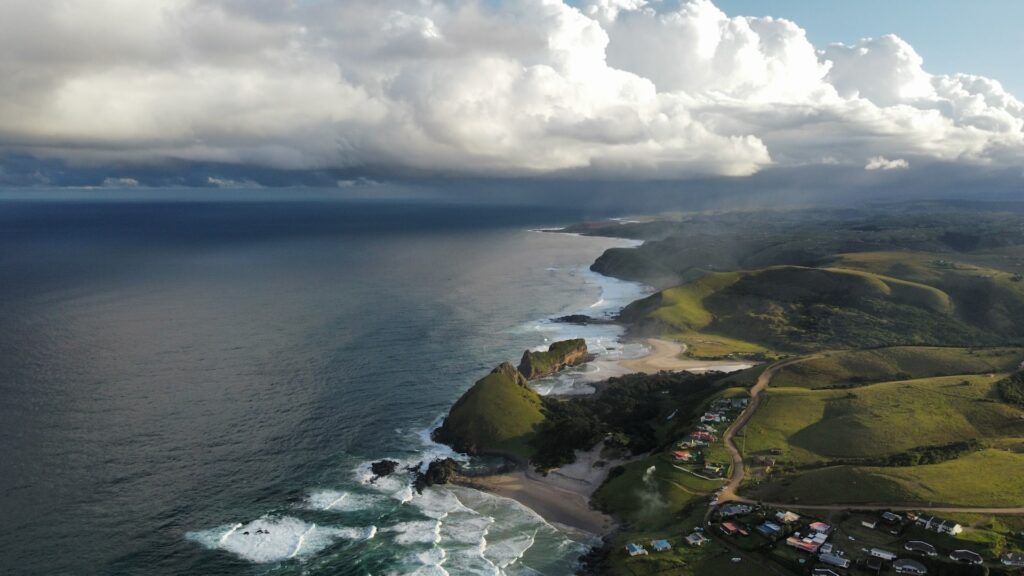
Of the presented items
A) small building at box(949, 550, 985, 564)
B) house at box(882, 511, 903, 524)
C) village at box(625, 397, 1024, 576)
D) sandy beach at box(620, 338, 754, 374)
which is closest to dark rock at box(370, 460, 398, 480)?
village at box(625, 397, 1024, 576)

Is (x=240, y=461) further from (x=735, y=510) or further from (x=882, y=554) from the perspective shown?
(x=882, y=554)

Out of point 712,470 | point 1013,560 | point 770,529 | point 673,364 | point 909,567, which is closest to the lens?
point 1013,560

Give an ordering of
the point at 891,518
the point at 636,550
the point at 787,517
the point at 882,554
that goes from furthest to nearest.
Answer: the point at 787,517 < the point at 636,550 < the point at 891,518 < the point at 882,554

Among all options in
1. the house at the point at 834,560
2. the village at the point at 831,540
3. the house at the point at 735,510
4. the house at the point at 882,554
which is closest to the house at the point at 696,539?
the village at the point at 831,540

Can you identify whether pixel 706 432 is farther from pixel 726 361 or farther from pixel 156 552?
pixel 156 552

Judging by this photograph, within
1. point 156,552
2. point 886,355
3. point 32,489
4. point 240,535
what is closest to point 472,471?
point 240,535

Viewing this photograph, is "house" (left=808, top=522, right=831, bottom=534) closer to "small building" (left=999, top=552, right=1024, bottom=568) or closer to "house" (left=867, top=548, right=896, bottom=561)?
"house" (left=867, top=548, right=896, bottom=561)

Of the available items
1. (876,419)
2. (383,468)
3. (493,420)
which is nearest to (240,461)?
(383,468)
